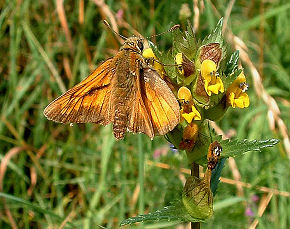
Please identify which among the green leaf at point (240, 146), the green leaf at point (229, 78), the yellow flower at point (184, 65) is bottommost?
the green leaf at point (240, 146)

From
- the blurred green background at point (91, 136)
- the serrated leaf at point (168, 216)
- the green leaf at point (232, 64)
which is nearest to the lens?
the serrated leaf at point (168, 216)

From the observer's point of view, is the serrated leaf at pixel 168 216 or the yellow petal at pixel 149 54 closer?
the serrated leaf at pixel 168 216

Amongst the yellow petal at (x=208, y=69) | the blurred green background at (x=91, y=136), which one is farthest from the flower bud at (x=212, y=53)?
the blurred green background at (x=91, y=136)

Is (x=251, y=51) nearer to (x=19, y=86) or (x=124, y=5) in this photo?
(x=124, y=5)

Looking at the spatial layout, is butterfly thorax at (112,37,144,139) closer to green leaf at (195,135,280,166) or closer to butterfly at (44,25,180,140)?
butterfly at (44,25,180,140)

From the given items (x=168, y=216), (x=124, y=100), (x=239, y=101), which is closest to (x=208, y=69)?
(x=239, y=101)

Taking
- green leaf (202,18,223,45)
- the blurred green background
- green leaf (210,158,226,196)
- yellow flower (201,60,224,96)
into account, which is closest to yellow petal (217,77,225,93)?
yellow flower (201,60,224,96)

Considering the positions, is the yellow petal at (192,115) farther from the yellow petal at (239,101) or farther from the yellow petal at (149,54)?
the yellow petal at (149,54)
